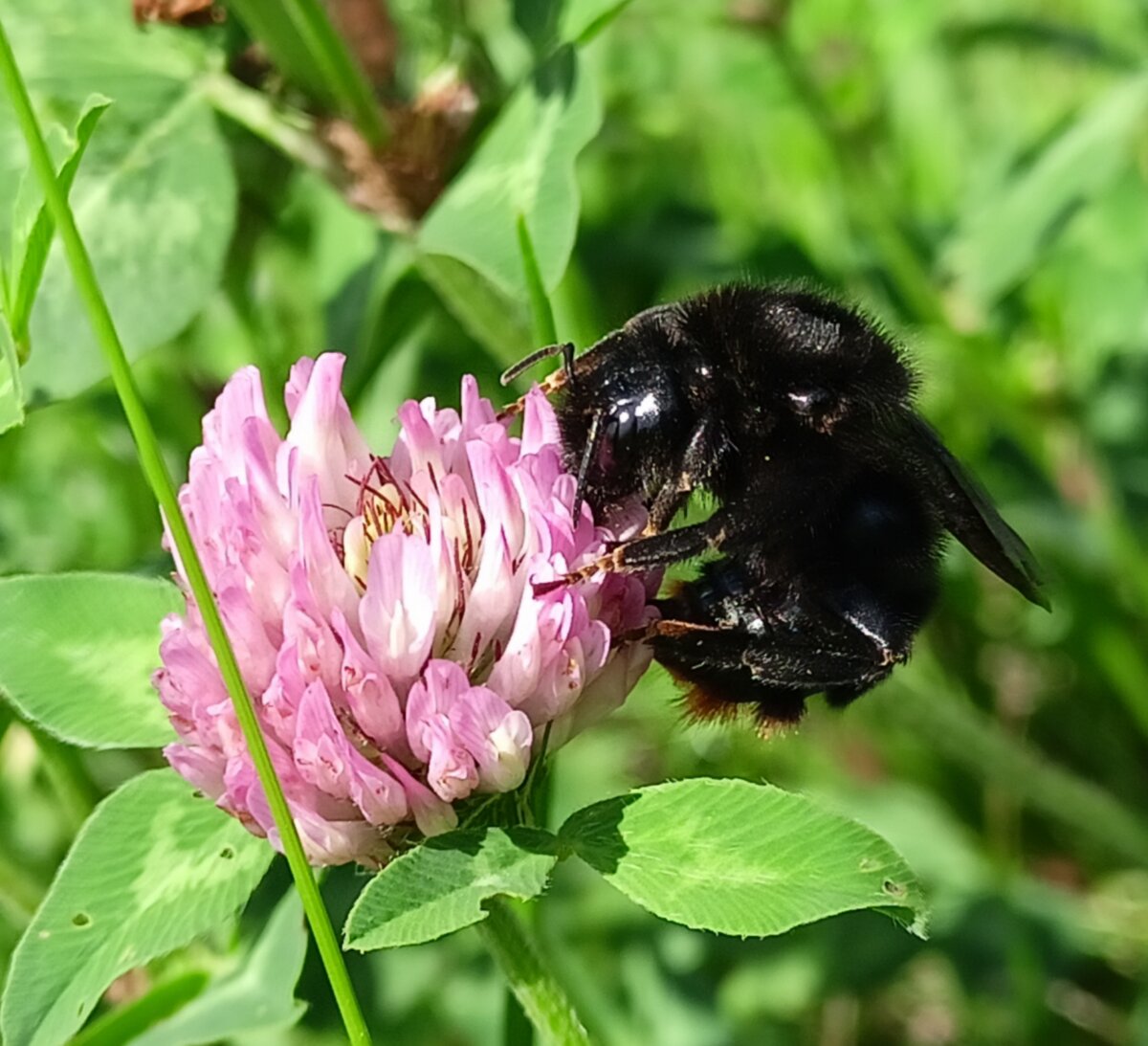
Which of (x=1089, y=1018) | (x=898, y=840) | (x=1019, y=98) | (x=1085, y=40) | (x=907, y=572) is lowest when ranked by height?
(x=1089, y=1018)

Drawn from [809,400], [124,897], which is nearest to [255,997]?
[124,897]

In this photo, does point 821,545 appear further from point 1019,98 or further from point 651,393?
point 1019,98

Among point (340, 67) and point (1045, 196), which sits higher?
point (340, 67)

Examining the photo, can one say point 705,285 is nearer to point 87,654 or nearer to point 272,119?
point 272,119

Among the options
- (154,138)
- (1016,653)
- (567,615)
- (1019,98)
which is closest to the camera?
(567,615)

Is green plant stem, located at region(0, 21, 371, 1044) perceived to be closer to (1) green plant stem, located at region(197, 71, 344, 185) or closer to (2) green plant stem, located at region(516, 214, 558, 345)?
(2) green plant stem, located at region(516, 214, 558, 345)

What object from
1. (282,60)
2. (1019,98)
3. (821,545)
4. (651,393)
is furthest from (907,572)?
(1019,98)

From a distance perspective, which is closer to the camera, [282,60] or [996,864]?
[282,60]

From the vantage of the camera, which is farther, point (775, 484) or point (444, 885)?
point (775, 484)
